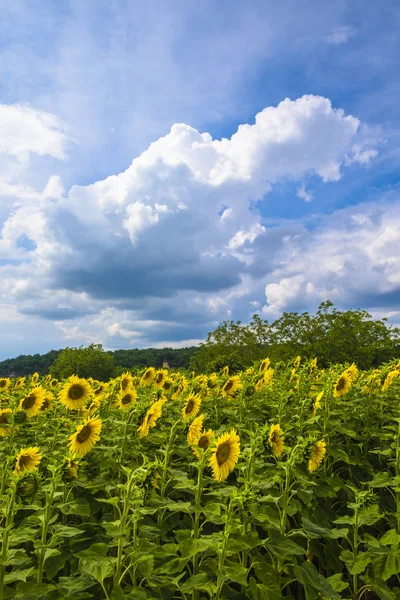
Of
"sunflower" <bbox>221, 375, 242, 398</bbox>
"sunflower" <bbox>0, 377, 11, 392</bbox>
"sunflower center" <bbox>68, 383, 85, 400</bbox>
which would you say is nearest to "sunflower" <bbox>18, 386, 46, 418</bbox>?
"sunflower center" <bbox>68, 383, 85, 400</bbox>

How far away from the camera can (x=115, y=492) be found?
4.54 metres

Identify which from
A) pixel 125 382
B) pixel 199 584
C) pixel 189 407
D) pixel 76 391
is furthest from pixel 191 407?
pixel 199 584

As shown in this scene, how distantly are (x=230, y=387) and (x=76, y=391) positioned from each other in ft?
7.44

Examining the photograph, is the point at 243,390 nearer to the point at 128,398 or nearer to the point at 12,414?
the point at 128,398

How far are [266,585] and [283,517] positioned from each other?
0.59 meters

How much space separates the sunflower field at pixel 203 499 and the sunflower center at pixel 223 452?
0.01 meters

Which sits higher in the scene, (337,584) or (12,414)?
(12,414)

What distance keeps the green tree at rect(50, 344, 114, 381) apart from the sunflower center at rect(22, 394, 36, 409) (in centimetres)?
7596

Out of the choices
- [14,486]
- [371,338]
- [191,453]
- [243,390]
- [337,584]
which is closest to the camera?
[14,486]

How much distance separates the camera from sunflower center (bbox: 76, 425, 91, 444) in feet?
16.1

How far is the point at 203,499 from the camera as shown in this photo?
4980 mm

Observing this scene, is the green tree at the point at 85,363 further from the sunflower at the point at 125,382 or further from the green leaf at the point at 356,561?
the green leaf at the point at 356,561

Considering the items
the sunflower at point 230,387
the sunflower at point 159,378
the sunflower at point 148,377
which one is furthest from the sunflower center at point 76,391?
the sunflower at point 230,387

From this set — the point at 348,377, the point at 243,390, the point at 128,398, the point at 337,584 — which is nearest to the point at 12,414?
the point at 128,398
